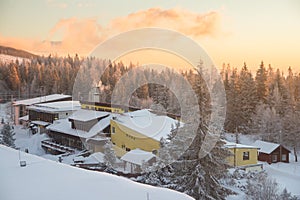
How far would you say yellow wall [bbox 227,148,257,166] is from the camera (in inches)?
221

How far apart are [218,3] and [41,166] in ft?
7.98

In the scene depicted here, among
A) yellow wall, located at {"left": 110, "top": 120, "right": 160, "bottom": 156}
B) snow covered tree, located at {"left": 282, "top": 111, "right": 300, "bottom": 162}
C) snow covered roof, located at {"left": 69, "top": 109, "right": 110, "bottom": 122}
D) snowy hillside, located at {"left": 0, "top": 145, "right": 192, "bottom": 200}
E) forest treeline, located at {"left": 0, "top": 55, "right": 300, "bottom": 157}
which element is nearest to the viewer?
snowy hillside, located at {"left": 0, "top": 145, "right": 192, "bottom": 200}

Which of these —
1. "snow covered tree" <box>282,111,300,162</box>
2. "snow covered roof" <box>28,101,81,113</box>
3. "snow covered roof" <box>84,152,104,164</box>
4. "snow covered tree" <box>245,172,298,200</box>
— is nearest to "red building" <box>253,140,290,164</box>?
"snow covered tree" <box>282,111,300,162</box>

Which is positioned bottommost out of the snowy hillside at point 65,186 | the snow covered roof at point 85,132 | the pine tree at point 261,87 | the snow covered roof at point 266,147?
the snow covered roof at point 266,147

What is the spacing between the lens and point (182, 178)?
3896 millimetres

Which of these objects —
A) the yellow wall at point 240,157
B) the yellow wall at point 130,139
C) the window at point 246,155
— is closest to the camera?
the yellow wall at point 130,139

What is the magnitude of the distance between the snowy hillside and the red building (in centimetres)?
647

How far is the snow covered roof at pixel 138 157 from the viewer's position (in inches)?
183

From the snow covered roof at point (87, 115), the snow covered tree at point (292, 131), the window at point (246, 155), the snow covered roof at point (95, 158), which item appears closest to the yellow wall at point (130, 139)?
the snow covered roof at point (95, 158)

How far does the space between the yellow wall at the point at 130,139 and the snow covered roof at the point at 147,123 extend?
66mm

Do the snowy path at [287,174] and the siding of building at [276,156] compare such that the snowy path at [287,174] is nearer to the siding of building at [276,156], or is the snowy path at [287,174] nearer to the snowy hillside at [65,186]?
the siding of building at [276,156]

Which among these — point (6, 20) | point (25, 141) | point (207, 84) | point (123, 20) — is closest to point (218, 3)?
point (123, 20)

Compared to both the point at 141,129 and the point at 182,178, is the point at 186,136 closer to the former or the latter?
the point at 182,178

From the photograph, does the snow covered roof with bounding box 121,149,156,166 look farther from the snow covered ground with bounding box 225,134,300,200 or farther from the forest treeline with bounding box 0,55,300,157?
the forest treeline with bounding box 0,55,300,157
